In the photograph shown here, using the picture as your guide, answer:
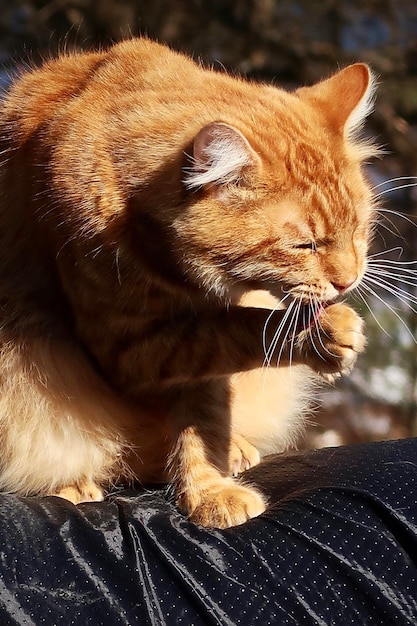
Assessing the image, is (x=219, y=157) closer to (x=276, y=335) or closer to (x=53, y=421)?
(x=276, y=335)

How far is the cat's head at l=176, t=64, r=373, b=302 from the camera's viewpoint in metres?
1.43

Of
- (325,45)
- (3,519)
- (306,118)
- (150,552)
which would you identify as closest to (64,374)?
(3,519)

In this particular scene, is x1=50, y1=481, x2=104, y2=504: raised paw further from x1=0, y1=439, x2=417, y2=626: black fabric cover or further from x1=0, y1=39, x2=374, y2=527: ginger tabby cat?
x1=0, y1=439, x2=417, y2=626: black fabric cover

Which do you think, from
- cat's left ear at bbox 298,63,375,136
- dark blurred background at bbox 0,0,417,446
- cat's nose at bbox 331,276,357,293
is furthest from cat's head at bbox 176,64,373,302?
dark blurred background at bbox 0,0,417,446

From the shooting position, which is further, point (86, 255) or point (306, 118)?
point (306, 118)

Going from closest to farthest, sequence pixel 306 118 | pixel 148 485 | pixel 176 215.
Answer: pixel 176 215 < pixel 306 118 < pixel 148 485

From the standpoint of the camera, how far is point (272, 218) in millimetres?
1449

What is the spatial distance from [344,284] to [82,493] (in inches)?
28.7

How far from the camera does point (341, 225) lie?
1507mm

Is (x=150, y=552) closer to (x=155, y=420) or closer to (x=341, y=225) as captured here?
(x=155, y=420)

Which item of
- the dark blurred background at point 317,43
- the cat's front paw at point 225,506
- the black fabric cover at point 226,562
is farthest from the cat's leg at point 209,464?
the dark blurred background at point 317,43

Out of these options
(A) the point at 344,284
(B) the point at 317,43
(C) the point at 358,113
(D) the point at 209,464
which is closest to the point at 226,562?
(D) the point at 209,464

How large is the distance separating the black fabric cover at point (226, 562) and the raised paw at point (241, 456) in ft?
1.23

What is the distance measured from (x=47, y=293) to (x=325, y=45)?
291 cm
